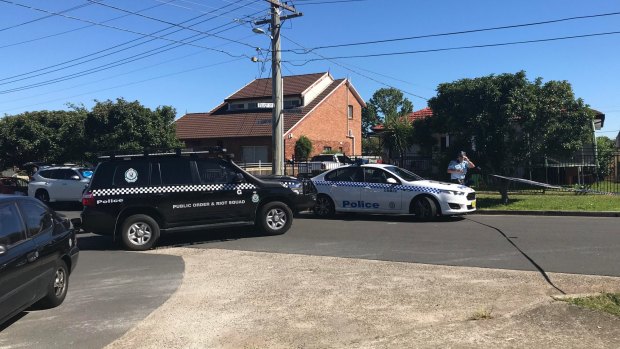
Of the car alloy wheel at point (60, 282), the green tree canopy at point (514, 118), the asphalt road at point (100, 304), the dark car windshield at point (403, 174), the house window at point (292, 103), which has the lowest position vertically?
the asphalt road at point (100, 304)

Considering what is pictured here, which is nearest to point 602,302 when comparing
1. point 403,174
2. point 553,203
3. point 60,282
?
point 60,282

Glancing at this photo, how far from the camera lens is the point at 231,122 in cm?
4072

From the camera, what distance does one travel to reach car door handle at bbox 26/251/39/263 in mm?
5274

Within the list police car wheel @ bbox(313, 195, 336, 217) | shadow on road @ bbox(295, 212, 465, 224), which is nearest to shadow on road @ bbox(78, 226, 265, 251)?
police car wheel @ bbox(313, 195, 336, 217)

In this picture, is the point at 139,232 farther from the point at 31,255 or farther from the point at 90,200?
the point at 31,255

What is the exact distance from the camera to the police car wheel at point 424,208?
42.3 feet

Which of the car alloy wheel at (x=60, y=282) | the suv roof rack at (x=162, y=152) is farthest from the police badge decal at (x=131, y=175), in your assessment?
the car alloy wheel at (x=60, y=282)

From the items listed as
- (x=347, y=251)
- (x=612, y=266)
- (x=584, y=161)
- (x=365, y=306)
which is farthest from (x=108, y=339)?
(x=584, y=161)

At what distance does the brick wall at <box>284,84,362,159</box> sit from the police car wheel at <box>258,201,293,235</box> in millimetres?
25416

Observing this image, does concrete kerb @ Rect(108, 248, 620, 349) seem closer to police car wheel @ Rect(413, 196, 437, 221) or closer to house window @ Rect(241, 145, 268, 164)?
police car wheel @ Rect(413, 196, 437, 221)

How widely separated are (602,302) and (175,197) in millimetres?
7642

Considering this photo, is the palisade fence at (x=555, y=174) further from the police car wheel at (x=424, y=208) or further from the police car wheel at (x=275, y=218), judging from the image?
the police car wheel at (x=275, y=218)

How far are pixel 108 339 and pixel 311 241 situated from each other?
5707 millimetres

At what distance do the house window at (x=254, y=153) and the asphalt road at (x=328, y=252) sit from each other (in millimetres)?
24566
